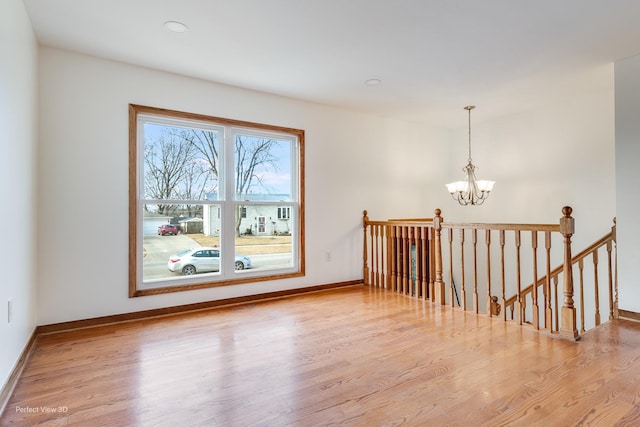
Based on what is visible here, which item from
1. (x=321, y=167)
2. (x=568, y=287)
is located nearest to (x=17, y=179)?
(x=321, y=167)

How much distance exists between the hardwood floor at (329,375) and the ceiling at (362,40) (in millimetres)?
2361

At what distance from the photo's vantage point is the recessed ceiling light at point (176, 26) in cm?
256

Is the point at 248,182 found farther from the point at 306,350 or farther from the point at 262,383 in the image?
the point at 262,383

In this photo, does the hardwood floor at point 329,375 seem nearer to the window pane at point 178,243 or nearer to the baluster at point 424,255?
the window pane at point 178,243

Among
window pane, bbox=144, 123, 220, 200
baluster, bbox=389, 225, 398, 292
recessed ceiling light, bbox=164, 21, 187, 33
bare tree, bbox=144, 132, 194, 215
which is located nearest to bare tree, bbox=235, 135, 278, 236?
window pane, bbox=144, 123, 220, 200

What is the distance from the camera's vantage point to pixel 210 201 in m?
3.75

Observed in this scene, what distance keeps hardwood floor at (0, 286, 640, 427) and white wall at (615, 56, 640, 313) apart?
404mm

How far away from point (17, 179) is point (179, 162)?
1461 mm

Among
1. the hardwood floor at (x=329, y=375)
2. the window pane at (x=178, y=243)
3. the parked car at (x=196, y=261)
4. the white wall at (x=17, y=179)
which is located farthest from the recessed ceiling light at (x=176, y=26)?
the hardwood floor at (x=329, y=375)

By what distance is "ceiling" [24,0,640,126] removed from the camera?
2.38m

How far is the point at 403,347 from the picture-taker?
2.57 m

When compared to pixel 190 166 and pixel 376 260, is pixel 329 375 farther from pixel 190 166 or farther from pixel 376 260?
pixel 376 260

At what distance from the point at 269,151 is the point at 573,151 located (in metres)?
3.72

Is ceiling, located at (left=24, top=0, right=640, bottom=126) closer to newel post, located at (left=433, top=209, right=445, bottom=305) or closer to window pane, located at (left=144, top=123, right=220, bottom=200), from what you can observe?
window pane, located at (left=144, top=123, right=220, bottom=200)
